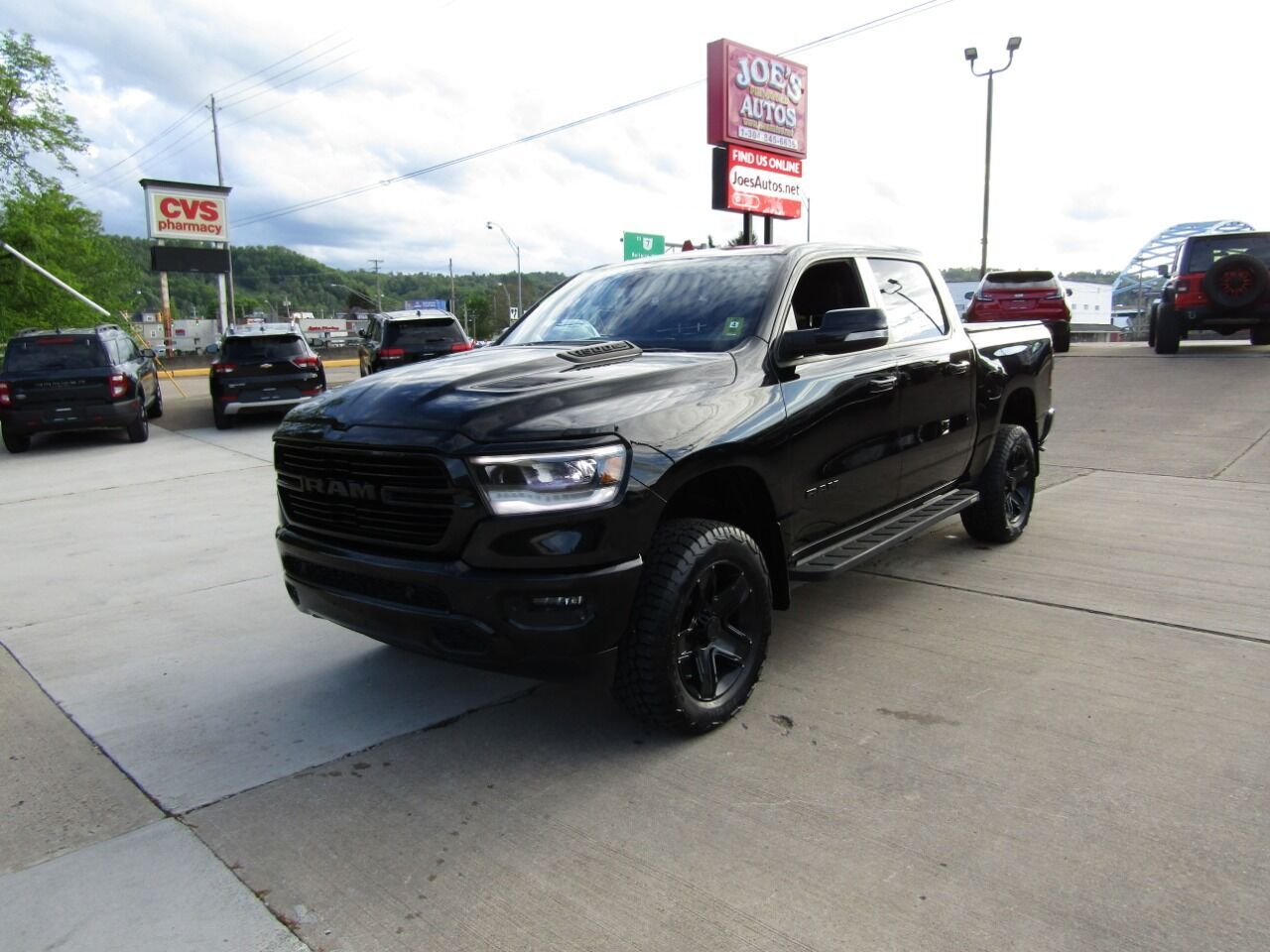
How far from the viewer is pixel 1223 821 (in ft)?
8.91

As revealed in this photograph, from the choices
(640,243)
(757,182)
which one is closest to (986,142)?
(757,182)

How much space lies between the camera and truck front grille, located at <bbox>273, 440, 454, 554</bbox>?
2.95 m

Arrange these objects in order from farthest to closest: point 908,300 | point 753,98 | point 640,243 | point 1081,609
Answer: point 640,243
point 753,98
point 908,300
point 1081,609

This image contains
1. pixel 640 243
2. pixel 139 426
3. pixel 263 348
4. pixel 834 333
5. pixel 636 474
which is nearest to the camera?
pixel 636 474

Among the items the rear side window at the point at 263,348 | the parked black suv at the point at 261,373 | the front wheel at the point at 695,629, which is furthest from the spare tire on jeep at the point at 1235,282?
the rear side window at the point at 263,348

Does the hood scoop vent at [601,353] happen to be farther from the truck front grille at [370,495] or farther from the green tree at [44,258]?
the green tree at [44,258]

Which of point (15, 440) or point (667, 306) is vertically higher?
point (667, 306)

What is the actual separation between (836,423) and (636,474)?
134cm

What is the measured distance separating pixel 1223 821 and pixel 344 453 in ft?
10.0

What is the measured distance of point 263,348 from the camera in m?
14.4

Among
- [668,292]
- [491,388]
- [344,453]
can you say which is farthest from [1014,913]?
[668,292]

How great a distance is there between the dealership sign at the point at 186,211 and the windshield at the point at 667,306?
106 ft

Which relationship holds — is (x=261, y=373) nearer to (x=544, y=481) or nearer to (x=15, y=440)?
(x=15, y=440)

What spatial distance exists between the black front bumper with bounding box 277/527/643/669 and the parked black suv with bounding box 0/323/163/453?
37.7 ft
